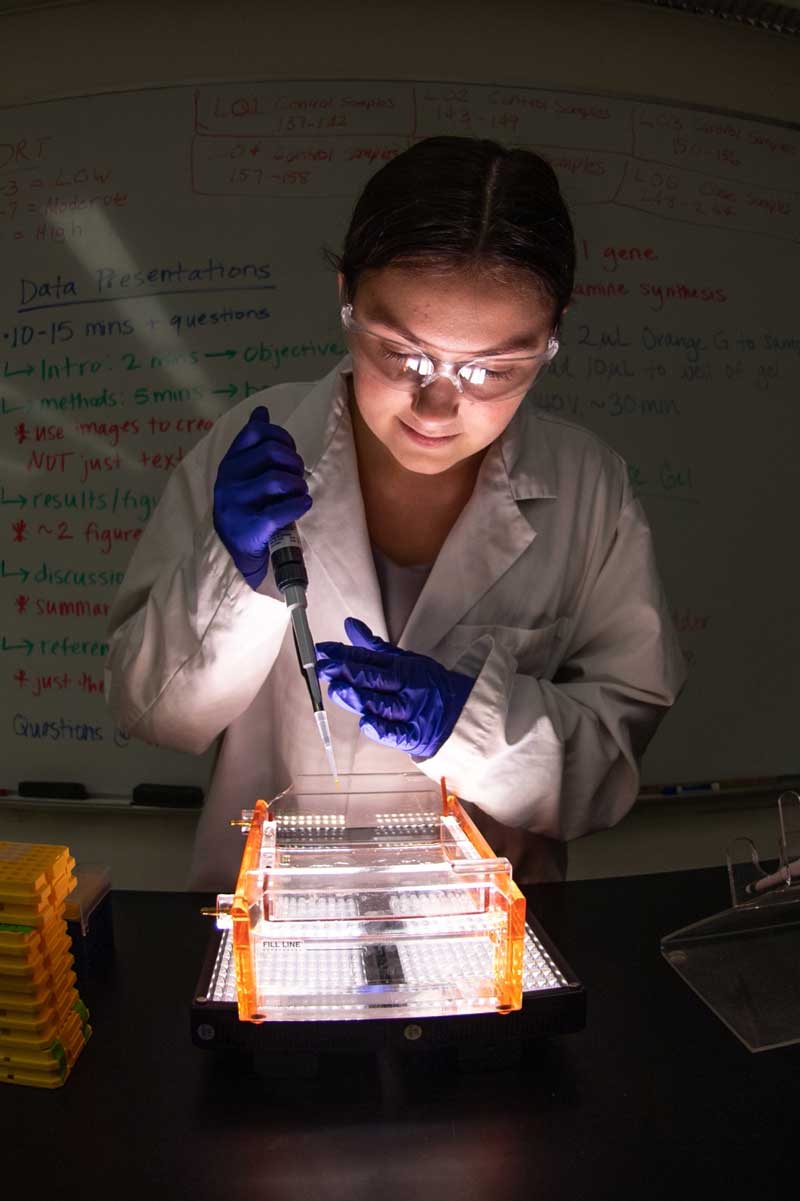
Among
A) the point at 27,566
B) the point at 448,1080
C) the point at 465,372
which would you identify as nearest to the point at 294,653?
the point at 465,372

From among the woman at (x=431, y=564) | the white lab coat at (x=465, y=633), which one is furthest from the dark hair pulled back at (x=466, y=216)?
the white lab coat at (x=465, y=633)

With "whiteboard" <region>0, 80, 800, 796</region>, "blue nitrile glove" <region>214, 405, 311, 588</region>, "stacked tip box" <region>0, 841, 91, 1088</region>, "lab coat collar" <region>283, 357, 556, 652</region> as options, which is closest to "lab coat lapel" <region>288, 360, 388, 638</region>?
"lab coat collar" <region>283, 357, 556, 652</region>

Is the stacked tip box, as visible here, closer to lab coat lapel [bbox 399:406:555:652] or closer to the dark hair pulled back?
lab coat lapel [bbox 399:406:555:652]

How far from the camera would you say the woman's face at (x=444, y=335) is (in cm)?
103

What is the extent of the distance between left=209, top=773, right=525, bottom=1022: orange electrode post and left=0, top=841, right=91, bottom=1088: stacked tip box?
174 mm

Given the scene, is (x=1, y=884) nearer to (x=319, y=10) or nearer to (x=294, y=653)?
(x=294, y=653)

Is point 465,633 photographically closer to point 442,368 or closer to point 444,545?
point 444,545

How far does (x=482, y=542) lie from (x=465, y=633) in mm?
153

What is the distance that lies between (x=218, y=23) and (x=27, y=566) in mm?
1469

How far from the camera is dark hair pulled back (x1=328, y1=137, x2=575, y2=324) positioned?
102 centimetres

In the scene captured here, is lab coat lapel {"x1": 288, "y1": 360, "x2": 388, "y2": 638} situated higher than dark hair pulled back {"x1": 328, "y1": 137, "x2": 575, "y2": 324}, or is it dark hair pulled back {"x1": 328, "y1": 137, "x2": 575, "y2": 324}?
dark hair pulled back {"x1": 328, "y1": 137, "x2": 575, "y2": 324}

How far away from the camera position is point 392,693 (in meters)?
1.09

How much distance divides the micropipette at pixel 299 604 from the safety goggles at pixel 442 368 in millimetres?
261

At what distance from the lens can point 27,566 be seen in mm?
2174
